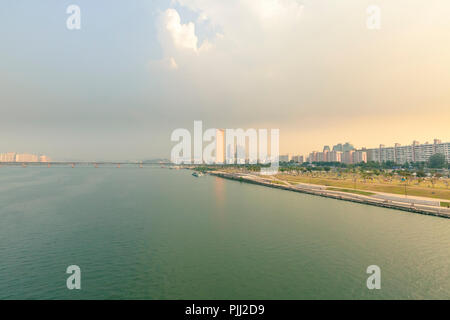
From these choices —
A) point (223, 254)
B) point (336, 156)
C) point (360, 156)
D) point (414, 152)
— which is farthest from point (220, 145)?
point (223, 254)

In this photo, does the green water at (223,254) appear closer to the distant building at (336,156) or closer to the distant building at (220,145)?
the distant building at (220,145)

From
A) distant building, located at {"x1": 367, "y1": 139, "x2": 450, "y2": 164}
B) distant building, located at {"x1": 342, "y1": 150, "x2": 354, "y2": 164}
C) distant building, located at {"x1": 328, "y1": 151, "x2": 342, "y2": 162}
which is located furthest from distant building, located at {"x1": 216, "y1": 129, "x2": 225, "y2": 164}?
distant building, located at {"x1": 367, "y1": 139, "x2": 450, "y2": 164}

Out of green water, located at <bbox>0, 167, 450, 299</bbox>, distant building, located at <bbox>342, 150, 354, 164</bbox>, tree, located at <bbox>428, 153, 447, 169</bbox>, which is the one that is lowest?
green water, located at <bbox>0, 167, 450, 299</bbox>

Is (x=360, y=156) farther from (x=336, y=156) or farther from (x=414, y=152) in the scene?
(x=414, y=152)

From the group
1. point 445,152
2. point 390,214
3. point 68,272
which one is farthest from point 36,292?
point 445,152

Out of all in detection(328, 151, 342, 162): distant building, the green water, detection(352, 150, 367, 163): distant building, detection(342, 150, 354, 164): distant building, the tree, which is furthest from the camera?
detection(328, 151, 342, 162): distant building

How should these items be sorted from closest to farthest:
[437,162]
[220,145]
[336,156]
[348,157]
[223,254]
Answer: [223,254] → [437,162] → [348,157] → [336,156] → [220,145]

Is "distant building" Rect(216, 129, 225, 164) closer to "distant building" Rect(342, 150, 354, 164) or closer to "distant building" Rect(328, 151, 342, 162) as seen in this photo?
"distant building" Rect(328, 151, 342, 162)

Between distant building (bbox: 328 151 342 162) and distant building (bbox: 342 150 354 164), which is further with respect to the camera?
distant building (bbox: 328 151 342 162)
